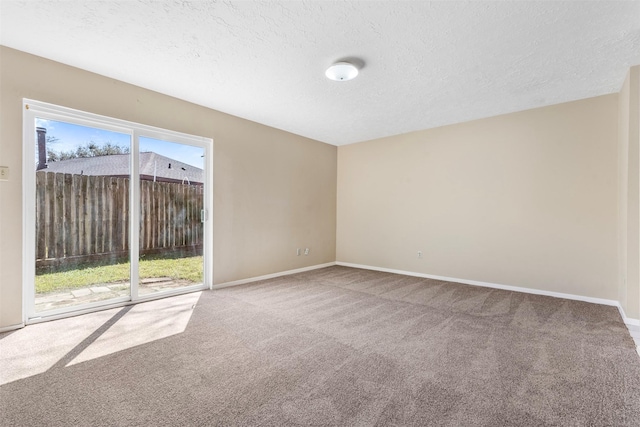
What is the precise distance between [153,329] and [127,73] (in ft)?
8.87

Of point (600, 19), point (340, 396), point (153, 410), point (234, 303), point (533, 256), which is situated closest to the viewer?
point (153, 410)

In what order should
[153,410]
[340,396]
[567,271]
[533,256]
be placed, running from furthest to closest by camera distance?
[533,256] → [567,271] → [340,396] → [153,410]

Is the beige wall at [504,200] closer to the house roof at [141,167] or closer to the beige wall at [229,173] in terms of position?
the beige wall at [229,173]

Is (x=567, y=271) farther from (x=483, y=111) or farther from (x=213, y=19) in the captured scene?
(x=213, y=19)

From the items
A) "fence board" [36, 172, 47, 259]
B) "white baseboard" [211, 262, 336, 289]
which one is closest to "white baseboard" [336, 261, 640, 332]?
"white baseboard" [211, 262, 336, 289]

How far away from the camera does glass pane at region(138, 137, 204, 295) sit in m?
3.66

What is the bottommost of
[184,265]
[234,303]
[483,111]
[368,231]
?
[234,303]

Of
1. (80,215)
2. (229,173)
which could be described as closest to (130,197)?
(80,215)

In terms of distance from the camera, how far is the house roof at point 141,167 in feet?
10.2

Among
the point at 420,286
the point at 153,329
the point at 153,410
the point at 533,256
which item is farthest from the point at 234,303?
the point at 533,256

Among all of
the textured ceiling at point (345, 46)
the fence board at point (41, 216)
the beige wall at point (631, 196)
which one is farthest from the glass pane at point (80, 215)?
the beige wall at point (631, 196)

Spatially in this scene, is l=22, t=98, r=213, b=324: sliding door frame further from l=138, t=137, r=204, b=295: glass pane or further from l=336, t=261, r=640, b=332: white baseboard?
l=336, t=261, r=640, b=332: white baseboard

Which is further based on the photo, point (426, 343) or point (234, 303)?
point (234, 303)

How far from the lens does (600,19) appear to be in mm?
2209
